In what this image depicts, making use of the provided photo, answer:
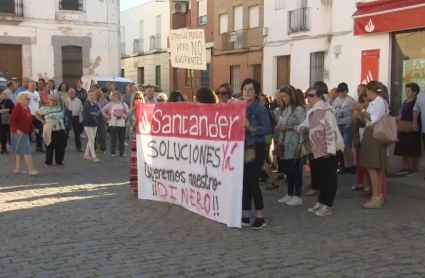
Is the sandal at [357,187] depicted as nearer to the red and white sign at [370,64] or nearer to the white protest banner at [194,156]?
the white protest banner at [194,156]

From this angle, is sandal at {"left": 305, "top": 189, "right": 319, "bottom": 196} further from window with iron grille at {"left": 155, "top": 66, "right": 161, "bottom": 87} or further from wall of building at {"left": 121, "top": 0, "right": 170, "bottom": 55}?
window with iron grille at {"left": 155, "top": 66, "right": 161, "bottom": 87}

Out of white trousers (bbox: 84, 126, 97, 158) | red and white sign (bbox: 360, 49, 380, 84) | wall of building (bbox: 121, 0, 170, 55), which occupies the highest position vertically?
wall of building (bbox: 121, 0, 170, 55)

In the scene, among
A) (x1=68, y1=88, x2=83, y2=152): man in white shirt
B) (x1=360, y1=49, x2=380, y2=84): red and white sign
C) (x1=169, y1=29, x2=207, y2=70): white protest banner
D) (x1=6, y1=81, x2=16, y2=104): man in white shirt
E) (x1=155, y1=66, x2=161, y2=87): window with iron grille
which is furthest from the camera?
(x1=155, y1=66, x2=161, y2=87): window with iron grille

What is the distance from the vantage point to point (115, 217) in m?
7.25

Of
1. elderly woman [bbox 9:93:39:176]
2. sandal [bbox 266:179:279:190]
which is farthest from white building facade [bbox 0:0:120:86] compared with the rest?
sandal [bbox 266:179:279:190]

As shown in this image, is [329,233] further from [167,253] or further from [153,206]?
[153,206]

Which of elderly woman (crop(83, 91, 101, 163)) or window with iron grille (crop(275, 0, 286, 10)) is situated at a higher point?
window with iron grille (crop(275, 0, 286, 10))

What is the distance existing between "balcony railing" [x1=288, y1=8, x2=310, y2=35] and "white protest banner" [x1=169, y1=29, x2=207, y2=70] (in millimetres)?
13031

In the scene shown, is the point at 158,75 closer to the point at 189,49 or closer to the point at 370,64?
the point at 370,64

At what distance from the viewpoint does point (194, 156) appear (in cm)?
720

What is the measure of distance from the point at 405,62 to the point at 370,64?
3.35 feet

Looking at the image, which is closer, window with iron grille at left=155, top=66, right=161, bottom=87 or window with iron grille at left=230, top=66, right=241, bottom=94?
window with iron grille at left=230, top=66, right=241, bottom=94

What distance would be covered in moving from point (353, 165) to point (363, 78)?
369 centimetres

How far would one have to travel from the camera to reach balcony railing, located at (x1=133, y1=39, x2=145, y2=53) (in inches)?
1708
